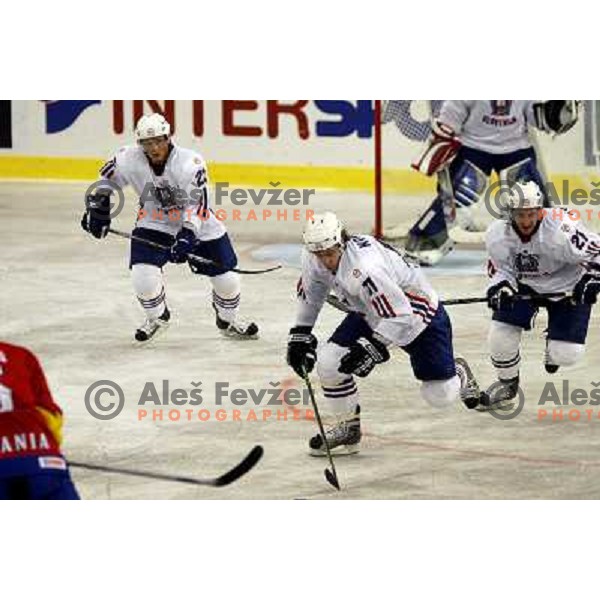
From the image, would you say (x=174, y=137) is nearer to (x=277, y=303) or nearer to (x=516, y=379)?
(x=277, y=303)

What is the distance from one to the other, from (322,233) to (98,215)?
4.16ft

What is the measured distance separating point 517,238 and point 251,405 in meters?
0.94

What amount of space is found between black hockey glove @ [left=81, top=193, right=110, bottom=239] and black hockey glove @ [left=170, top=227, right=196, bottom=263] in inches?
10.0

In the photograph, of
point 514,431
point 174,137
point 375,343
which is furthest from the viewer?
point 174,137

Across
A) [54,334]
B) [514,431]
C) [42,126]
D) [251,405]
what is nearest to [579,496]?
[514,431]

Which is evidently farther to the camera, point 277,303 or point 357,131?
point 357,131

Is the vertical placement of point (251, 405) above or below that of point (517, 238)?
below

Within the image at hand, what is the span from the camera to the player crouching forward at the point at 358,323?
739 cm

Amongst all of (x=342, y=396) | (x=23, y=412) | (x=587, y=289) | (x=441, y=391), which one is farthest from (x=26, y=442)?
(x=587, y=289)

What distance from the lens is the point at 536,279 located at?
7.96 m

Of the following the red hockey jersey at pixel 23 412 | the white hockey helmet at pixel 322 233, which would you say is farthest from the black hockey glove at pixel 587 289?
the red hockey jersey at pixel 23 412

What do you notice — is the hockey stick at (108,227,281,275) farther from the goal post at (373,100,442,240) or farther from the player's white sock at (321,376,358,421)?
the player's white sock at (321,376,358,421)

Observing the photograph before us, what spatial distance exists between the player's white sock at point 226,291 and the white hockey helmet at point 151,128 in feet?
1.64

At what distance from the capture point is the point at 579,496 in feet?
24.7
